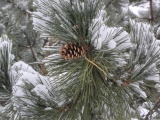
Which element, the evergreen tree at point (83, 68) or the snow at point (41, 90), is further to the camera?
the snow at point (41, 90)

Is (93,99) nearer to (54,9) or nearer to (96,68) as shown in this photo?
(96,68)

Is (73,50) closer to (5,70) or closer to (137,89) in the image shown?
(137,89)

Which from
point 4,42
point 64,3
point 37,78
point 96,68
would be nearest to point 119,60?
point 96,68

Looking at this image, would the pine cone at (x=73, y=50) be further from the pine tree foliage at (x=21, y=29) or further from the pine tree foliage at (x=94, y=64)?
the pine tree foliage at (x=21, y=29)

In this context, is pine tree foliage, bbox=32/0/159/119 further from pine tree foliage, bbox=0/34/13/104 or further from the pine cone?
pine tree foliage, bbox=0/34/13/104

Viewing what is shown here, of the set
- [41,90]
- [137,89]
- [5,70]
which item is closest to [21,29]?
[5,70]

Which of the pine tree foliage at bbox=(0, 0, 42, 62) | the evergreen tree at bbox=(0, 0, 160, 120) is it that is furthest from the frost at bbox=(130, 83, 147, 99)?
the pine tree foliage at bbox=(0, 0, 42, 62)

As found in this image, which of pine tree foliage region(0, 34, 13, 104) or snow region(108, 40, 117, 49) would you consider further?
pine tree foliage region(0, 34, 13, 104)

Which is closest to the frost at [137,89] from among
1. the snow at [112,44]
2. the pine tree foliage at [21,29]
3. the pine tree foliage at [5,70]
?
the snow at [112,44]
